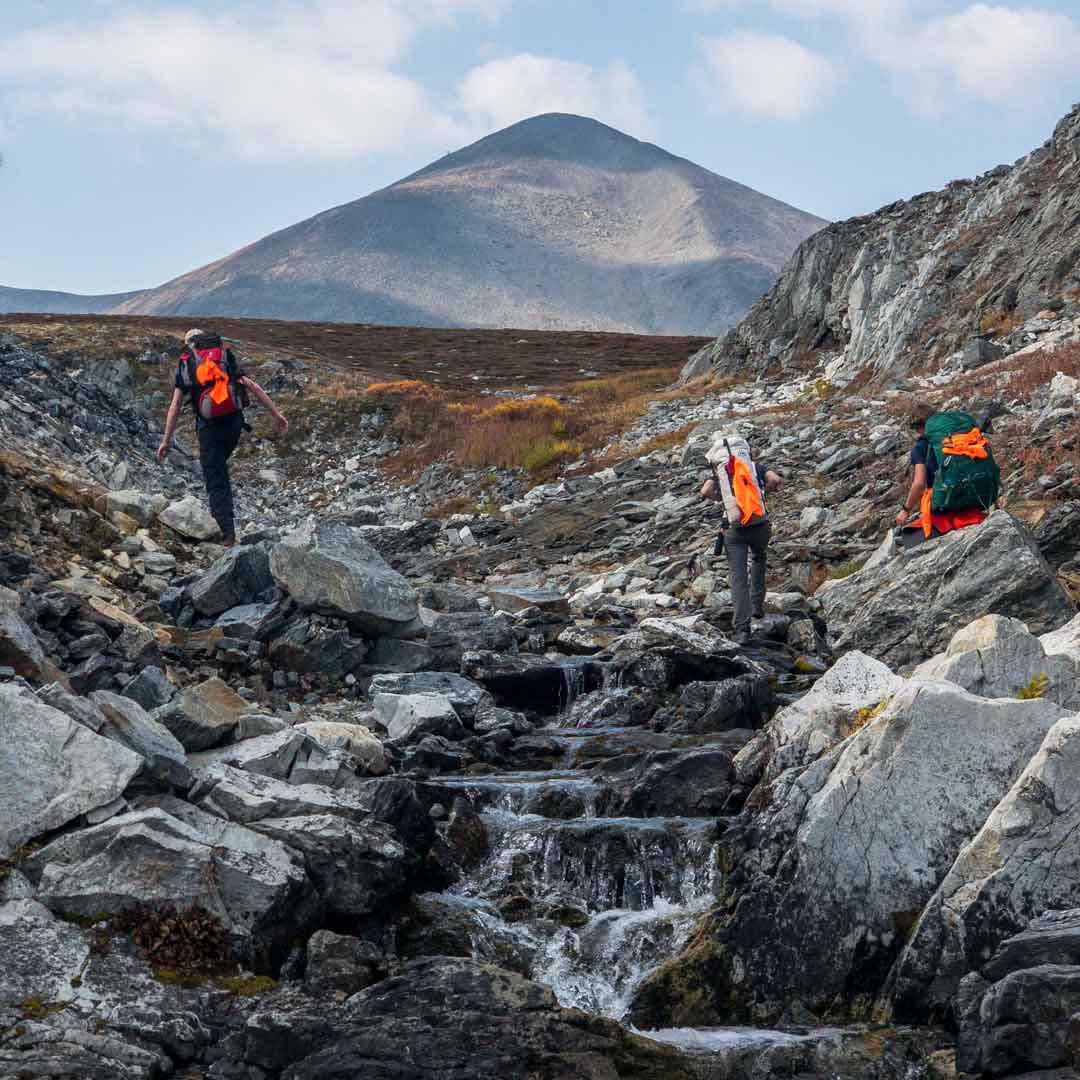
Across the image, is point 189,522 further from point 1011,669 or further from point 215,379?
point 1011,669

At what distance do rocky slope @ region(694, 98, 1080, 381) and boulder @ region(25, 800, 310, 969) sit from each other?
21.8 m

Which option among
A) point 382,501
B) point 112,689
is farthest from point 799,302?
point 112,689

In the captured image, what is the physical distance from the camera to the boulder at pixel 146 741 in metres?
6.41

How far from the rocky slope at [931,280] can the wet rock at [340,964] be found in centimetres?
2174

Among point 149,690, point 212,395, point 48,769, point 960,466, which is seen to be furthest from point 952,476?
point 48,769

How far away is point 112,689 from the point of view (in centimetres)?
855

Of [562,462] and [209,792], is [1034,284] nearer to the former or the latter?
[562,462]

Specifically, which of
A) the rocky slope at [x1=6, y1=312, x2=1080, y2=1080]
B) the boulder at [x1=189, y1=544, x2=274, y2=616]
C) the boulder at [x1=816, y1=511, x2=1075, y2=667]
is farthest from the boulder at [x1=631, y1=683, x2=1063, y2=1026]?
the boulder at [x1=189, y1=544, x2=274, y2=616]

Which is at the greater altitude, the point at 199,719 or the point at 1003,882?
the point at 199,719

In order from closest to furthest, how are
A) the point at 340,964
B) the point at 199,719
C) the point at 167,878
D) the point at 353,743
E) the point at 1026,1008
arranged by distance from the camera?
the point at 1026,1008 < the point at 340,964 < the point at 167,878 < the point at 199,719 < the point at 353,743

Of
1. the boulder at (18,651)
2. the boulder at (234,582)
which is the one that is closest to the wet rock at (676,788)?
the boulder at (18,651)

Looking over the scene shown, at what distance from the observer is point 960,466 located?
1060cm

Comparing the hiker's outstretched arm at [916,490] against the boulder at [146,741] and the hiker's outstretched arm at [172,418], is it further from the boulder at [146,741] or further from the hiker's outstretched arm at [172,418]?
the hiker's outstretched arm at [172,418]

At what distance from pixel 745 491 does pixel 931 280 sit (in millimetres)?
22290
